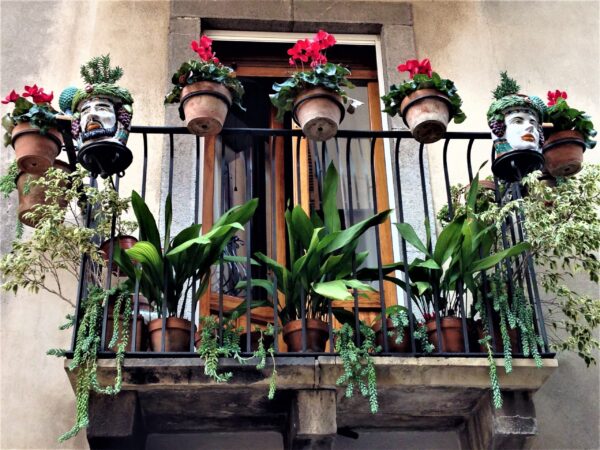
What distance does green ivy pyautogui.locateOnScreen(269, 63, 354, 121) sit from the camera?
5.55 m

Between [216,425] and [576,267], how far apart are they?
2007mm

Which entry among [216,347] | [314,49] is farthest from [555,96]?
[216,347]

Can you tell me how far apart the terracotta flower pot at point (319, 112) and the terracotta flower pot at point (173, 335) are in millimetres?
1166

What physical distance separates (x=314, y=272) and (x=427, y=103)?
1060 millimetres

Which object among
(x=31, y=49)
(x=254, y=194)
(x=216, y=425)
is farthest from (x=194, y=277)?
(x=31, y=49)

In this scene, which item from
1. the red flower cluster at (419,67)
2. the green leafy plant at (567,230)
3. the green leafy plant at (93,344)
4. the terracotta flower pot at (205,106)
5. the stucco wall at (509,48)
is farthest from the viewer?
the stucco wall at (509,48)

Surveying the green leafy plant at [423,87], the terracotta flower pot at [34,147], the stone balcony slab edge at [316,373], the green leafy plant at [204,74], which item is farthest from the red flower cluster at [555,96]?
the terracotta flower pot at [34,147]

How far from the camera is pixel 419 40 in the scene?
7324mm

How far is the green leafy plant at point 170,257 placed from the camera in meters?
5.24

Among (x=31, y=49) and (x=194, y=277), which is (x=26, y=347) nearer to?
(x=194, y=277)

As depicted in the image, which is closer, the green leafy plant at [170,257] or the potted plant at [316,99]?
the green leafy plant at [170,257]

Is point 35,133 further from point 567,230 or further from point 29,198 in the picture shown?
point 567,230

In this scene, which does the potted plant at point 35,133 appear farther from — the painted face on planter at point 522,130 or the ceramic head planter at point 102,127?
the painted face on planter at point 522,130

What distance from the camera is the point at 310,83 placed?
555 centimetres
